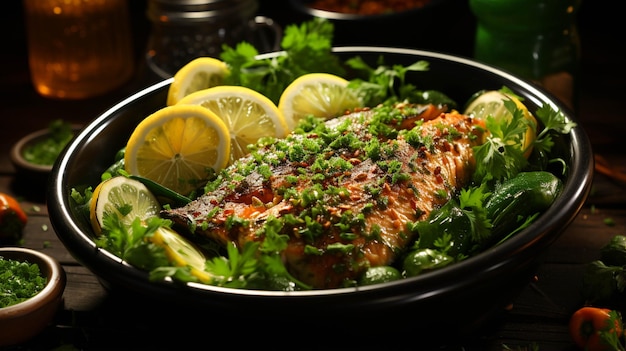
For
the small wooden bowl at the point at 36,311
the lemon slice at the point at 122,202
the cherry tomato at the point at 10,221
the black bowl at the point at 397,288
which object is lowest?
the cherry tomato at the point at 10,221

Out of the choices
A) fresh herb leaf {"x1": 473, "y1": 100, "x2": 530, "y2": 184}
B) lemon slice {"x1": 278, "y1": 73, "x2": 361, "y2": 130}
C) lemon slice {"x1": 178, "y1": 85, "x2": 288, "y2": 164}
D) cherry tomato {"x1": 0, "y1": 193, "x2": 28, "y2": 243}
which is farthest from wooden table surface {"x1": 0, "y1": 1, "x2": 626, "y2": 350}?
lemon slice {"x1": 278, "y1": 73, "x2": 361, "y2": 130}

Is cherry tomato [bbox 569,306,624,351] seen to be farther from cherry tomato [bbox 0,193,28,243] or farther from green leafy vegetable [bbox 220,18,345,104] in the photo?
cherry tomato [bbox 0,193,28,243]

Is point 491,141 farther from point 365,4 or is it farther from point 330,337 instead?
point 365,4

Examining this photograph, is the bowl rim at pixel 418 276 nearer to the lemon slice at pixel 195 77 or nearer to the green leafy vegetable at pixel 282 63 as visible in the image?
the lemon slice at pixel 195 77

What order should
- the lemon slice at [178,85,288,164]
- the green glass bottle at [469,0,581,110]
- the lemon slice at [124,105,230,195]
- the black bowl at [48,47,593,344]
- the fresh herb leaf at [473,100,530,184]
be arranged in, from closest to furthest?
the black bowl at [48,47,593,344]
the fresh herb leaf at [473,100,530,184]
the lemon slice at [124,105,230,195]
the lemon slice at [178,85,288,164]
the green glass bottle at [469,0,581,110]

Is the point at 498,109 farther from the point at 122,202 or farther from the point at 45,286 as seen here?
the point at 45,286

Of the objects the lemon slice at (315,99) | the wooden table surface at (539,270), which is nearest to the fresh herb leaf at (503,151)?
the wooden table surface at (539,270)
